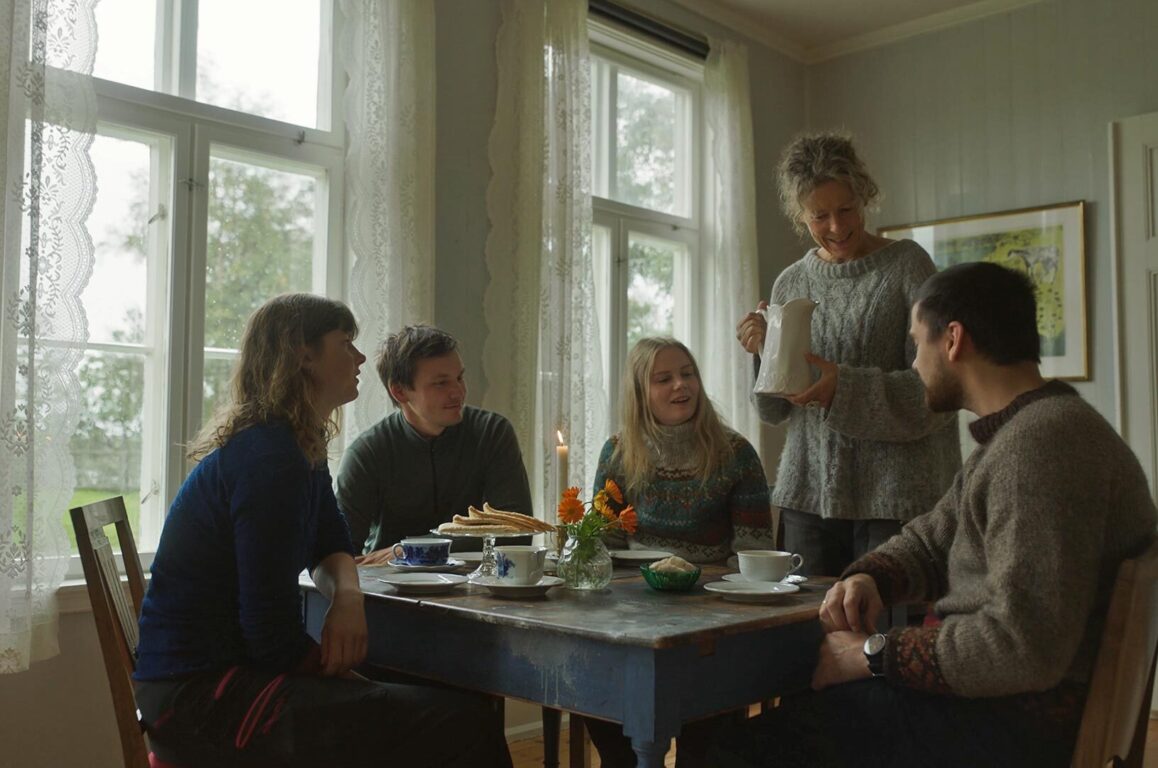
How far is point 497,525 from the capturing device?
1.85 metres

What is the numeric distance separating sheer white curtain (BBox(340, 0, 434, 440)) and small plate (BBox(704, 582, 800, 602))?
152 centimetres

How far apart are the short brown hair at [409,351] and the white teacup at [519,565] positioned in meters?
0.88

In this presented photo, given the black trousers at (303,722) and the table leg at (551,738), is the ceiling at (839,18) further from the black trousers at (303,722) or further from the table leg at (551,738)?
the black trousers at (303,722)

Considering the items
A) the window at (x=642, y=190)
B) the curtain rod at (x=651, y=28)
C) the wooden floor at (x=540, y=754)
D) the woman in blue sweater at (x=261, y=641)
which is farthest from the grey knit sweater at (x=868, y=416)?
the curtain rod at (x=651, y=28)

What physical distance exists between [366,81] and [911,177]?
2544 millimetres

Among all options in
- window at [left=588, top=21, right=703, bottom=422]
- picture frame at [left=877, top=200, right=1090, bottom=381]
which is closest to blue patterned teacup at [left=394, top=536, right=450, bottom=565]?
window at [left=588, top=21, right=703, bottom=422]

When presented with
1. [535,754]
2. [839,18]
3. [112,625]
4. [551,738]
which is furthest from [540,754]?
[839,18]

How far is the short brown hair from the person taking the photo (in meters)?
2.54

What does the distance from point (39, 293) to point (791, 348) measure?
1.65 metres

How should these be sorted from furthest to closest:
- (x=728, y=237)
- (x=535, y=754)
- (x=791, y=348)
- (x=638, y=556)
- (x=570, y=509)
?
(x=728, y=237)
(x=535, y=754)
(x=791, y=348)
(x=638, y=556)
(x=570, y=509)

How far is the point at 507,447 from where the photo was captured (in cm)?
262

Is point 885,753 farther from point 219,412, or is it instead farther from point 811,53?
point 811,53

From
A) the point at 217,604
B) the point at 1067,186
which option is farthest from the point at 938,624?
the point at 1067,186

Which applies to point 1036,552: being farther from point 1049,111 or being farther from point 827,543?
point 1049,111
